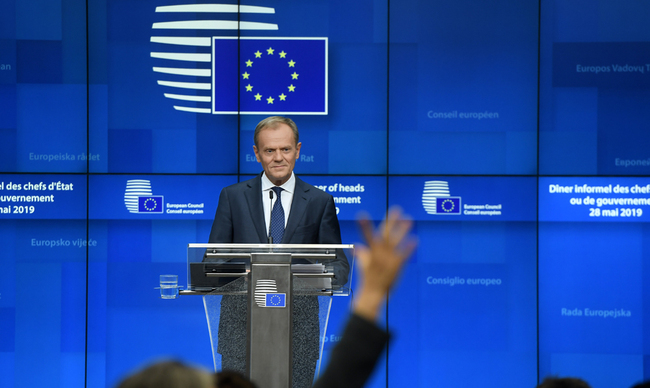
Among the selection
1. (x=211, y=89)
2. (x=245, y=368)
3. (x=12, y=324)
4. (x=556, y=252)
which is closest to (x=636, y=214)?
(x=556, y=252)

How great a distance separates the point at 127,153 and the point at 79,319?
140cm

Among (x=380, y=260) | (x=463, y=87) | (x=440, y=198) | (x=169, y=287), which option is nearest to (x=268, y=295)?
(x=169, y=287)

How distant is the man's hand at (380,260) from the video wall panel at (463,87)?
13.1 feet

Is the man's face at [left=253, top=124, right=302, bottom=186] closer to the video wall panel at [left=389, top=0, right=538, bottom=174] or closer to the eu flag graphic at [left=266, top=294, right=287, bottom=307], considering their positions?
the eu flag graphic at [left=266, top=294, right=287, bottom=307]

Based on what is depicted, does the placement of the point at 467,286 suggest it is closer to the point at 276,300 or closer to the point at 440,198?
the point at 440,198

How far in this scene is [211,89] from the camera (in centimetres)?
494

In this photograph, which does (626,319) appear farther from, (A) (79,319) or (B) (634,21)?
(A) (79,319)

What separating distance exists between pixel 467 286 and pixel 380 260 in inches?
164

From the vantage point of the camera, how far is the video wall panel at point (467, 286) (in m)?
4.94

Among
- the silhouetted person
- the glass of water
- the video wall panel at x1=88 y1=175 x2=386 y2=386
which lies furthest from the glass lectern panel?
the video wall panel at x1=88 y1=175 x2=386 y2=386

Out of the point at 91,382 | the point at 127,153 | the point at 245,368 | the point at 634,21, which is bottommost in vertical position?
the point at 91,382

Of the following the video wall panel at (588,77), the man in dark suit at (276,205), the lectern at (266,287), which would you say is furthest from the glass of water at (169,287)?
the video wall panel at (588,77)

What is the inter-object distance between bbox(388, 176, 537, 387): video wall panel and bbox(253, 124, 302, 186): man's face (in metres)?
2.11

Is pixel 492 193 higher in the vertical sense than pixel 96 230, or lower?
higher
